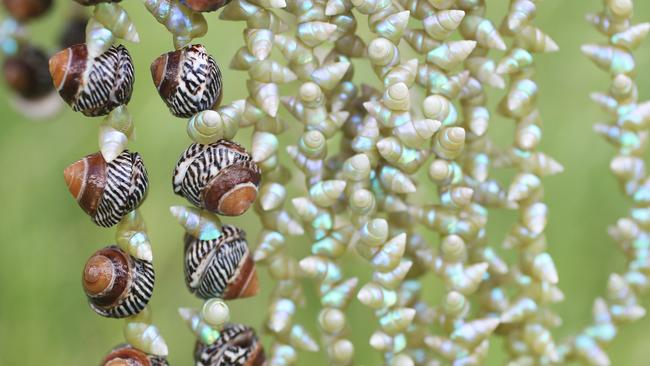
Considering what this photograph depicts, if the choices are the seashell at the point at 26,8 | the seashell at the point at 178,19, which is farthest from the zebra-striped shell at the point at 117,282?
the seashell at the point at 26,8

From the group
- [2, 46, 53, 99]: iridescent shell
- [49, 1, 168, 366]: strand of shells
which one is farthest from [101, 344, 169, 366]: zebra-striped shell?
[2, 46, 53, 99]: iridescent shell

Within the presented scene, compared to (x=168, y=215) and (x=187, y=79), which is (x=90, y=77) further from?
(x=168, y=215)

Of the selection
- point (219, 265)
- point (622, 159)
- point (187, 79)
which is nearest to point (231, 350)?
point (219, 265)

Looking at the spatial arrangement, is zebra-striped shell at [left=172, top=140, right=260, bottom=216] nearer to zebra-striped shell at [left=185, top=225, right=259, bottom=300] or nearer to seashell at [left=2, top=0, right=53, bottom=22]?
zebra-striped shell at [left=185, top=225, right=259, bottom=300]

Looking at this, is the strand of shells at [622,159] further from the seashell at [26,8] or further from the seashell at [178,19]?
the seashell at [26,8]

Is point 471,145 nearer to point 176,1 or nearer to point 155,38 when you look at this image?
point 176,1

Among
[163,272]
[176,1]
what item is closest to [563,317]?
[163,272]
